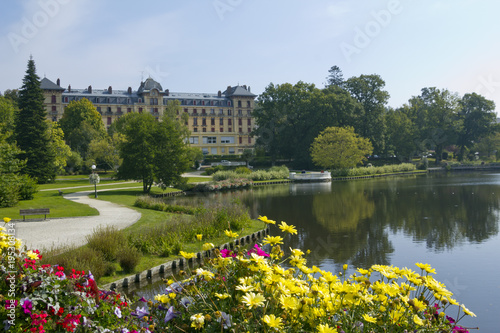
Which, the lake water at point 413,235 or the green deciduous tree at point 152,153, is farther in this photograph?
the green deciduous tree at point 152,153

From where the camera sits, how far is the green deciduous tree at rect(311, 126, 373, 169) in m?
54.2

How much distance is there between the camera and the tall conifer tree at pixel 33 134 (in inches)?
1521

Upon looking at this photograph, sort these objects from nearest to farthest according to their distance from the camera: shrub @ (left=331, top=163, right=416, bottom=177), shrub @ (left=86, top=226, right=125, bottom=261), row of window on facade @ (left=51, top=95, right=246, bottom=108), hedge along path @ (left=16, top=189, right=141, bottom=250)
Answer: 1. shrub @ (left=86, top=226, right=125, bottom=261)
2. hedge along path @ (left=16, top=189, right=141, bottom=250)
3. shrub @ (left=331, top=163, right=416, bottom=177)
4. row of window on facade @ (left=51, top=95, right=246, bottom=108)

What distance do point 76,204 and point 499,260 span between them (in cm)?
2105

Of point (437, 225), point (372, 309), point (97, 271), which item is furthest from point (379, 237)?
point (372, 309)

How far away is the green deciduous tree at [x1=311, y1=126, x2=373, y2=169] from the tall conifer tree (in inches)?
1305

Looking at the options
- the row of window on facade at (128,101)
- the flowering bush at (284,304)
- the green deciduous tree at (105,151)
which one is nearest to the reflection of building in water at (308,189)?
the green deciduous tree at (105,151)

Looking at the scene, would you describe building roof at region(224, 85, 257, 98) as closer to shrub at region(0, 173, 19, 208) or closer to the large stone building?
the large stone building

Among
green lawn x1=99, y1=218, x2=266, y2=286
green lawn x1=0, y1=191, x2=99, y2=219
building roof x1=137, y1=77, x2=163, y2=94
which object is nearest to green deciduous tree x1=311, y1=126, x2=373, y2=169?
green lawn x1=0, y1=191, x2=99, y2=219

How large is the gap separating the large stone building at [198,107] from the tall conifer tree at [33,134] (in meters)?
38.2

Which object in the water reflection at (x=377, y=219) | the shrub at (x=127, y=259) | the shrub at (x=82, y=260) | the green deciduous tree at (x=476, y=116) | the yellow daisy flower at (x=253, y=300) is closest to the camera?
the yellow daisy flower at (x=253, y=300)

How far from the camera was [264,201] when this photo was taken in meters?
28.3

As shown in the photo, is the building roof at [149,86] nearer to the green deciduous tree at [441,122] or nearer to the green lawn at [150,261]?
the green deciduous tree at [441,122]

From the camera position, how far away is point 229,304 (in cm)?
343
